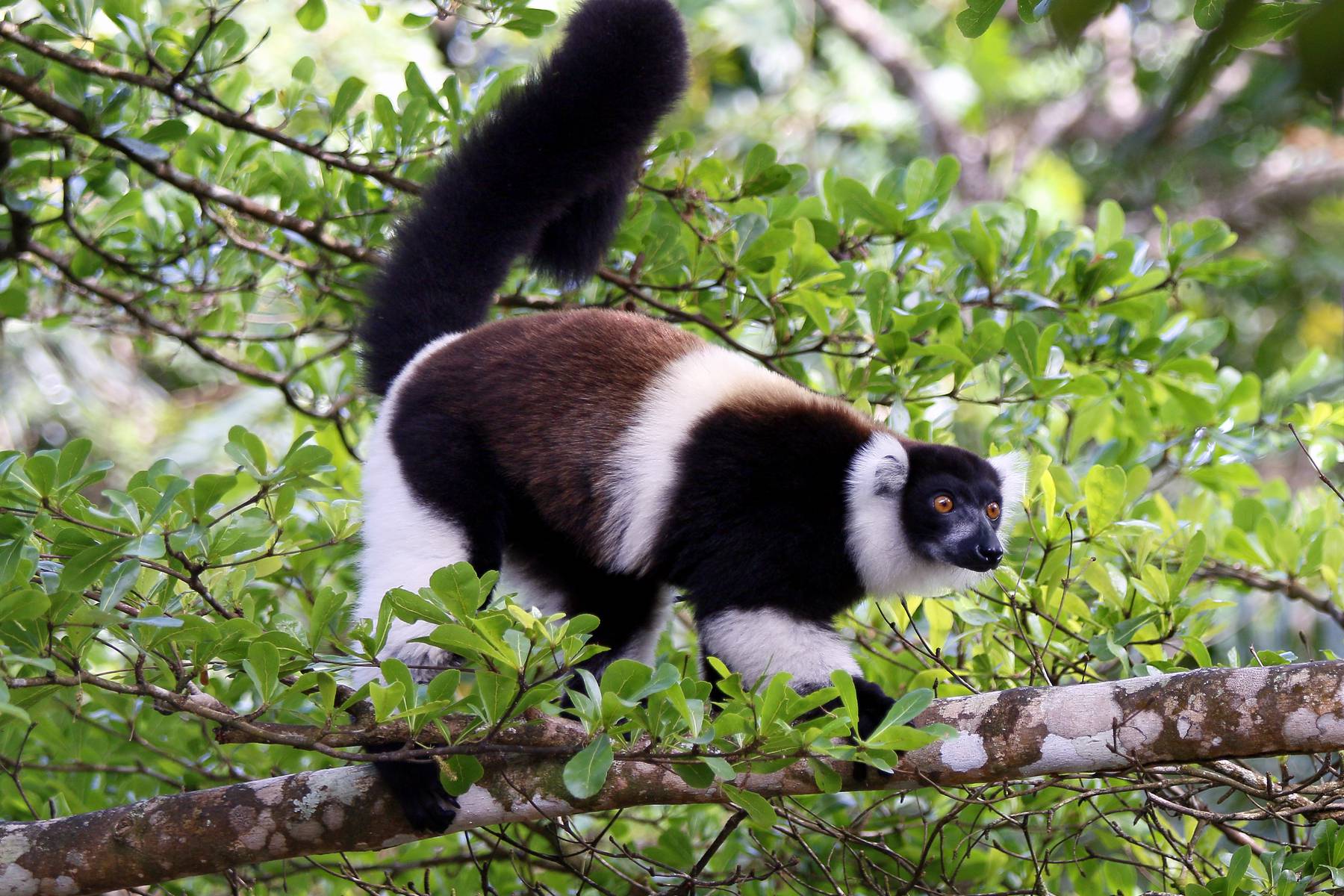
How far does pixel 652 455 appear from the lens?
3447mm

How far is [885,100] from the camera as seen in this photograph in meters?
14.3

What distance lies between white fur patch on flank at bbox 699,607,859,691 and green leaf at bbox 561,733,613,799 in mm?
961

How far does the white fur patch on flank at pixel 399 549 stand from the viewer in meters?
3.13

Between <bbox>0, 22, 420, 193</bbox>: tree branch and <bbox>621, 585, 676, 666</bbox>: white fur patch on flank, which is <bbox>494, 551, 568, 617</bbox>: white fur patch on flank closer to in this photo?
<bbox>621, 585, 676, 666</bbox>: white fur patch on flank

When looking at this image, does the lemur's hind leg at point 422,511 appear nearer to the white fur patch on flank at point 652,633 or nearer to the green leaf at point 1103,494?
the white fur patch on flank at point 652,633

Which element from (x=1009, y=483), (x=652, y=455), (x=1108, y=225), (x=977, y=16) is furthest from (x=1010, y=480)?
(x=977, y=16)

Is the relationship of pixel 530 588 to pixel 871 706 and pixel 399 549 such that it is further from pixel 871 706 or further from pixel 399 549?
pixel 871 706

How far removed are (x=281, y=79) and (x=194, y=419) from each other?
3.92 m

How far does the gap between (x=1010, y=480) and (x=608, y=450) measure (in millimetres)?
1412

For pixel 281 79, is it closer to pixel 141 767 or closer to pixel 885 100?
pixel 885 100

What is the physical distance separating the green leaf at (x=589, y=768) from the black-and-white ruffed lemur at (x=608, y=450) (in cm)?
95

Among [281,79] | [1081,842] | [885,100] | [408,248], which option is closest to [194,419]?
[281,79]

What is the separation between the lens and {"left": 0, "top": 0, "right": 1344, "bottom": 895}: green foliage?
254 cm

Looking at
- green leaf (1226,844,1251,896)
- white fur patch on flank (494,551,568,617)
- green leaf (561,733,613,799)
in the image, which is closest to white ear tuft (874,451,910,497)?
white fur patch on flank (494,551,568,617)
